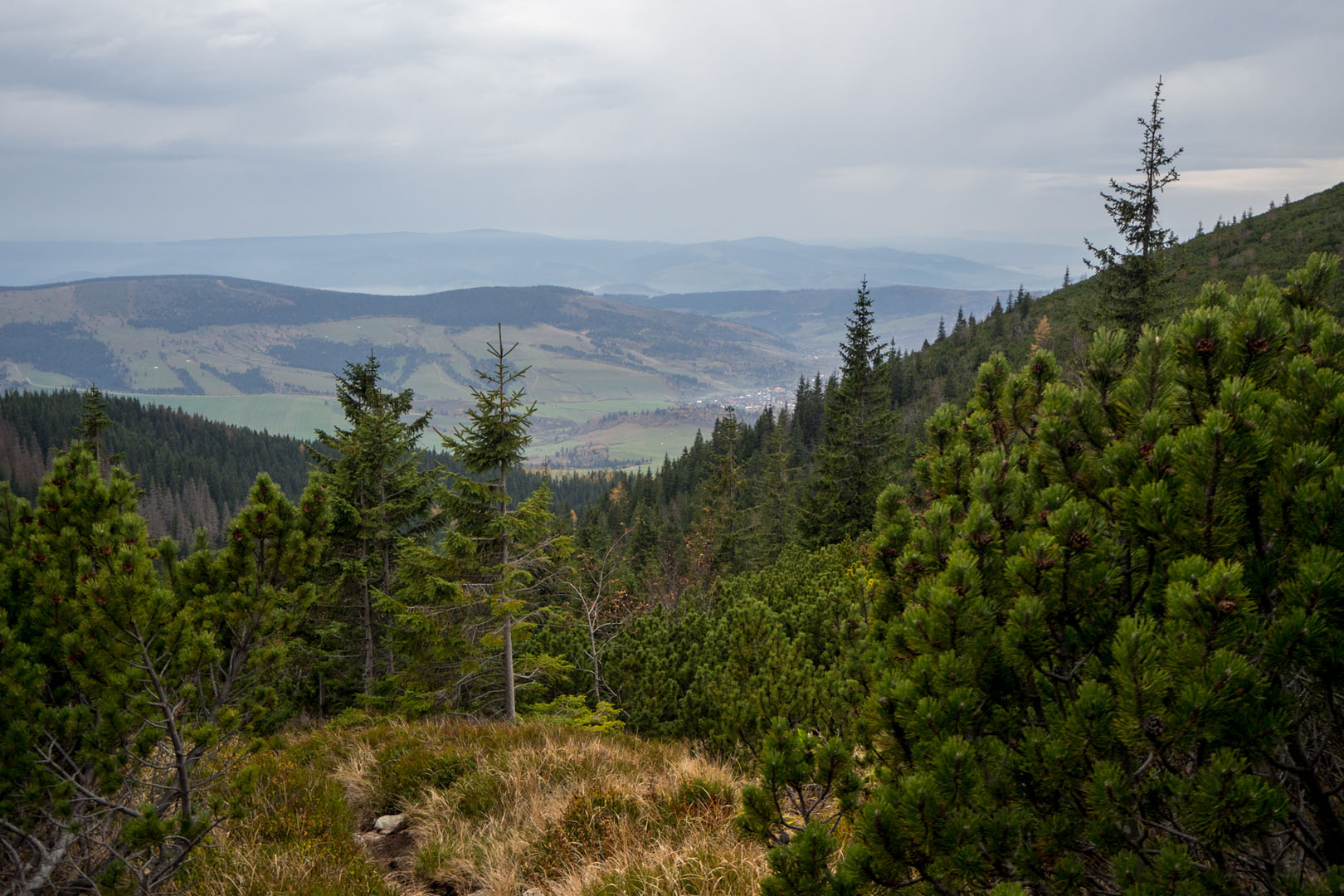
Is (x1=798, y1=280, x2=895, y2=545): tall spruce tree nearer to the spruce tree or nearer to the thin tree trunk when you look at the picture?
the thin tree trunk

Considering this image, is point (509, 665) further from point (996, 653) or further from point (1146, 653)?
point (1146, 653)


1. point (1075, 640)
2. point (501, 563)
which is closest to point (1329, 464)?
point (1075, 640)

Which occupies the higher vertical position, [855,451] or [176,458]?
[855,451]

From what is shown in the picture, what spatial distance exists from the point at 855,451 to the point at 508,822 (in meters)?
21.8

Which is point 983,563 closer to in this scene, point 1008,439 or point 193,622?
point 1008,439

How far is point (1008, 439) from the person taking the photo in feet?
12.8

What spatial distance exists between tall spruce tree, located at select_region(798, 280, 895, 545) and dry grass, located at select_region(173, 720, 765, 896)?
1833 cm

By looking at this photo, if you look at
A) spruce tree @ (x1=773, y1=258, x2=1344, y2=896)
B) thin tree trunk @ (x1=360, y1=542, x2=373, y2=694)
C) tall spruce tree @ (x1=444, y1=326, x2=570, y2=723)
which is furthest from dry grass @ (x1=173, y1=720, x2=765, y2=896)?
thin tree trunk @ (x1=360, y1=542, x2=373, y2=694)

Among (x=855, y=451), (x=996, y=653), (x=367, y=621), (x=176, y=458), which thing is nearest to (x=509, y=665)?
(x=367, y=621)

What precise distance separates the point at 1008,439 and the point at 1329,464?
193cm

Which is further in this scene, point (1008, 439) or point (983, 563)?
point (1008, 439)

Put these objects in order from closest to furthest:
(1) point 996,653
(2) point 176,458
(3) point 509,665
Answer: (1) point 996,653 → (3) point 509,665 → (2) point 176,458

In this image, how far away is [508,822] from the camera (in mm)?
5801

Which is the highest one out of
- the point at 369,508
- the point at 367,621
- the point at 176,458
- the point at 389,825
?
the point at 369,508
